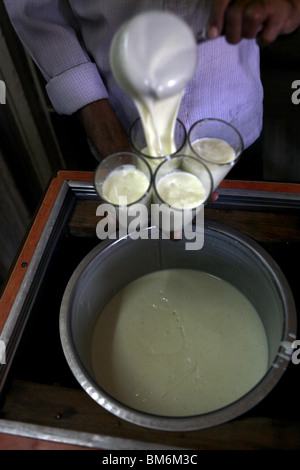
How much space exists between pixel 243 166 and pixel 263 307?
0.64 meters

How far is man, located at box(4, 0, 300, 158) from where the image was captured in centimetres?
120

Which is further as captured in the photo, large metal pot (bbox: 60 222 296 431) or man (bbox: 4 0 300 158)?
man (bbox: 4 0 300 158)

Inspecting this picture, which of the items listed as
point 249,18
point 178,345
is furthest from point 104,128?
point 178,345

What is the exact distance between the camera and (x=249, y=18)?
928 millimetres

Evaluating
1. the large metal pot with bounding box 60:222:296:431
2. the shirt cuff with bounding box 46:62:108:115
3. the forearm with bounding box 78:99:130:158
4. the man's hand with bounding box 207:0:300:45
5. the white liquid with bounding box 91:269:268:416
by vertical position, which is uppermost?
the man's hand with bounding box 207:0:300:45

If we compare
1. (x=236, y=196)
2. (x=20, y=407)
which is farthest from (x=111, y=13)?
(x=20, y=407)

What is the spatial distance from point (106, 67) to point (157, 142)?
57 cm

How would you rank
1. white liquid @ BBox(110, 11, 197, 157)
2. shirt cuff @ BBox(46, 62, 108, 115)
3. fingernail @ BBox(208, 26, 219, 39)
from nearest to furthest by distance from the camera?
white liquid @ BBox(110, 11, 197, 157) → fingernail @ BBox(208, 26, 219, 39) → shirt cuff @ BBox(46, 62, 108, 115)

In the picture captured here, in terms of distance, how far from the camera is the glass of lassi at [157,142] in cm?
91

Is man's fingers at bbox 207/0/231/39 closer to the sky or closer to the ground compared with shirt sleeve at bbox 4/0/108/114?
closer to the sky

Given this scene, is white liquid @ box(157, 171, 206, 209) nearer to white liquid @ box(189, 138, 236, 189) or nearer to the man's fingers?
white liquid @ box(189, 138, 236, 189)

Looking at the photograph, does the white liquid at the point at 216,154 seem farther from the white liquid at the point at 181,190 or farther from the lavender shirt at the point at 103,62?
the lavender shirt at the point at 103,62

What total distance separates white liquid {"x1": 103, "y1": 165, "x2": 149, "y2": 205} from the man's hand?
345 mm

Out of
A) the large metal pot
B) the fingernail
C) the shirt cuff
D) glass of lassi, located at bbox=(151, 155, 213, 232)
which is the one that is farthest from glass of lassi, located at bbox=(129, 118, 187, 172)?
the shirt cuff
